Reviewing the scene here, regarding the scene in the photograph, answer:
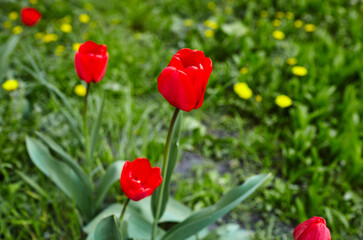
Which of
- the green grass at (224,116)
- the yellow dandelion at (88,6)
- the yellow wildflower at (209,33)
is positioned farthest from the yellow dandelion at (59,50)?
the yellow wildflower at (209,33)

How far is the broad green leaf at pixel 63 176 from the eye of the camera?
3.76 feet

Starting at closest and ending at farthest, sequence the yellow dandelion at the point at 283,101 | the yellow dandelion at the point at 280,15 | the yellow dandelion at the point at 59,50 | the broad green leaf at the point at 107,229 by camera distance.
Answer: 1. the broad green leaf at the point at 107,229
2. the yellow dandelion at the point at 283,101
3. the yellow dandelion at the point at 59,50
4. the yellow dandelion at the point at 280,15

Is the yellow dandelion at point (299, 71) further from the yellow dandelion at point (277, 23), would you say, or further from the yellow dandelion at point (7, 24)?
the yellow dandelion at point (7, 24)

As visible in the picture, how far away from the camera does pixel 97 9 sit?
2.98 m

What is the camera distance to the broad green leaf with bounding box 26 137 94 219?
1.15m

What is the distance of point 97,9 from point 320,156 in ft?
7.91

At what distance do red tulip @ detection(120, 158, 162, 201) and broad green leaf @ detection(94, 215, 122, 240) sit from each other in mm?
93

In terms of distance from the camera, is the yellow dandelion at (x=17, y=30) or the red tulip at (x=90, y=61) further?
the yellow dandelion at (x=17, y=30)

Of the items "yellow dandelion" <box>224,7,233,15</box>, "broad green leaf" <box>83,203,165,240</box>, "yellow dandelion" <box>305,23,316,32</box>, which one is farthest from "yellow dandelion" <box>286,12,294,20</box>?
"broad green leaf" <box>83,203,165,240</box>

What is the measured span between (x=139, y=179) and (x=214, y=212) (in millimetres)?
265

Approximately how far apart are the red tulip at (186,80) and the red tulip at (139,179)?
0.67 ft

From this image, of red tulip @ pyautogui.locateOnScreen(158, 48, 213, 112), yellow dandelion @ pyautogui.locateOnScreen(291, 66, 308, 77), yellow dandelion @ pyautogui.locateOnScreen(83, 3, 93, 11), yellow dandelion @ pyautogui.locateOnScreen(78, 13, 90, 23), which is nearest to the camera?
red tulip @ pyautogui.locateOnScreen(158, 48, 213, 112)

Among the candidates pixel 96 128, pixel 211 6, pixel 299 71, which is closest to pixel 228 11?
pixel 211 6

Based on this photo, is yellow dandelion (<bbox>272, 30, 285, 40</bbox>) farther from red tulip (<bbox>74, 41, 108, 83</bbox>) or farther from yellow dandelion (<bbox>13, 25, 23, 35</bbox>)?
yellow dandelion (<bbox>13, 25, 23, 35</bbox>)
